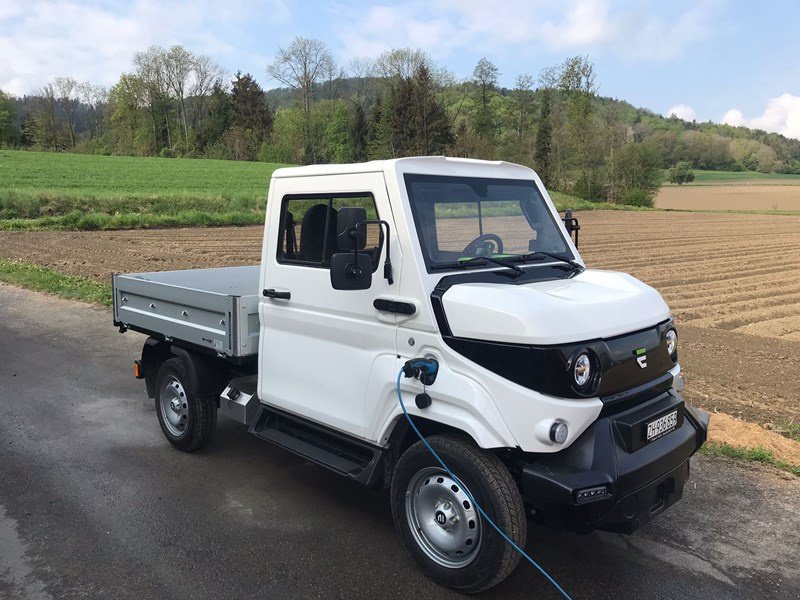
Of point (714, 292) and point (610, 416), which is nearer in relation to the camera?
point (610, 416)

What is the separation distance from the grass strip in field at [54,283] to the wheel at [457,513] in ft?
31.6

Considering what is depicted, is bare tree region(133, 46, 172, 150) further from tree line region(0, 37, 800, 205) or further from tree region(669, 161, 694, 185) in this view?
tree region(669, 161, 694, 185)

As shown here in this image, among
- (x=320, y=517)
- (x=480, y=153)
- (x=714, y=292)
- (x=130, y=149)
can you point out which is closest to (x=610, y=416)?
(x=320, y=517)

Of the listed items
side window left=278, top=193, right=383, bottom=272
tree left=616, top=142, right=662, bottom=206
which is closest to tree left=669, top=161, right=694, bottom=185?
tree left=616, top=142, right=662, bottom=206

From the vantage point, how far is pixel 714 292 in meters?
14.2

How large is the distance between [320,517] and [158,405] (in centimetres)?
212

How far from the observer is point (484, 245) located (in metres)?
4.02

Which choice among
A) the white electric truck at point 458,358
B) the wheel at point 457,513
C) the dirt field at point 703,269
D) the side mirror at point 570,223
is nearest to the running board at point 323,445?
the white electric truck at point 458,358

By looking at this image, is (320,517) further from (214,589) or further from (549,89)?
(549,89)

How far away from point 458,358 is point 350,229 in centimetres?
86

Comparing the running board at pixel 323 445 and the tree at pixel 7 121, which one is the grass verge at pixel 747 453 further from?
the tree at pixel 7 121

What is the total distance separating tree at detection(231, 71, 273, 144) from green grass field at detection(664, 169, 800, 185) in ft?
192

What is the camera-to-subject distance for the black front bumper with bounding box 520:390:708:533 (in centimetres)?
301

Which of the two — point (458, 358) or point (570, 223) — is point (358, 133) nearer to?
point (570, 223)
